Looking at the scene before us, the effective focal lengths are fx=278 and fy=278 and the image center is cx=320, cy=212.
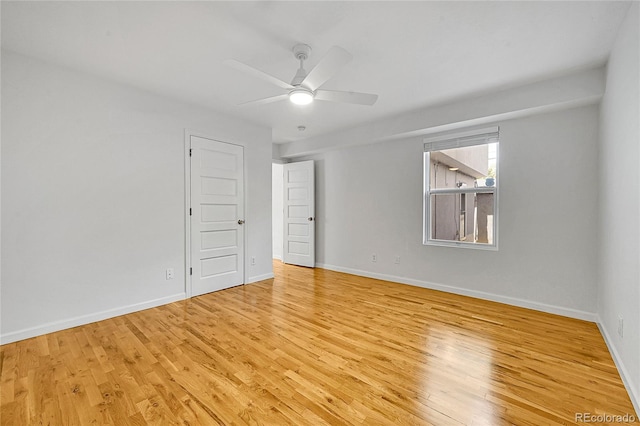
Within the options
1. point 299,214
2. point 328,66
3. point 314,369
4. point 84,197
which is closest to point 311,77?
point 328,66

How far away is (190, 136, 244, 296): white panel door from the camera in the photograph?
3.70 metres

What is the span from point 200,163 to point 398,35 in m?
2.80

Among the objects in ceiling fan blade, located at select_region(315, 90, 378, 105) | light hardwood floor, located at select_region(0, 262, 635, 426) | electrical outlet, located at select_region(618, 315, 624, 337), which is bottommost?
light hardwood floor, located at select_region(0, 262, 635, 426)

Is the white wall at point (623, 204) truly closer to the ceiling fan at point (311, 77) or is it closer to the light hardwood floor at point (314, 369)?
the light hardwood floor at point (314, 369)

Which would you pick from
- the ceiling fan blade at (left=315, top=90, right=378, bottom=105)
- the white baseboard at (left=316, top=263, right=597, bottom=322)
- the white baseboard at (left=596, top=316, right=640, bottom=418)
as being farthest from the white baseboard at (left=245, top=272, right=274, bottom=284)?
the white baseboard at (left=596, top=316, right=640, bottom=418)

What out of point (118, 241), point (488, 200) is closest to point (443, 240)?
point (488, 200)

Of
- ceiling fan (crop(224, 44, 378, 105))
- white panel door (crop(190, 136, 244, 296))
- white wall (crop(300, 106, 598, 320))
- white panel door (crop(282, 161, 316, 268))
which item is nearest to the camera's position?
ceiling fan (crop(224, 44, 378, 105))

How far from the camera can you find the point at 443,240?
400 centimetres

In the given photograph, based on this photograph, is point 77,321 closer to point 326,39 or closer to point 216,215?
point 216,215

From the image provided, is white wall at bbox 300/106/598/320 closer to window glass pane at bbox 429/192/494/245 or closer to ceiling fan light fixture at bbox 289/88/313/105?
window glass pane at bbox 429/192/494/245

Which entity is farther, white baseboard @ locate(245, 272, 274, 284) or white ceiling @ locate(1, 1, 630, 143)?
white baseboard @ locate(245, 272, 274, 284)

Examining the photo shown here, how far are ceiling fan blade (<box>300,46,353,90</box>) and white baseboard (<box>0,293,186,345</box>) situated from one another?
117 inches

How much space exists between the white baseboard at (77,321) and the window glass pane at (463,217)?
3714mm

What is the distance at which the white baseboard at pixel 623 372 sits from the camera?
5.27ft
